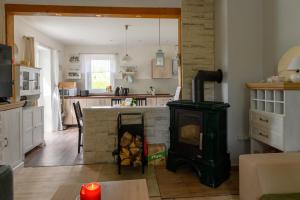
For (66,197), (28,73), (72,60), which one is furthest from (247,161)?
(72,60)

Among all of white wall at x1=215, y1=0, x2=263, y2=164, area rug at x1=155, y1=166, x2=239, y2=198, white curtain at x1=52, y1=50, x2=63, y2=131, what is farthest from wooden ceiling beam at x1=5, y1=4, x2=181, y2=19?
white curtain at x1=52, y1=50, x2=63, y2=131

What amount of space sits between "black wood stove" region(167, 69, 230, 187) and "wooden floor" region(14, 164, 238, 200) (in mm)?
342

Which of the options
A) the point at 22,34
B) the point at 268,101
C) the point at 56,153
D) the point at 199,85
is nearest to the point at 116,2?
the point at 199,85

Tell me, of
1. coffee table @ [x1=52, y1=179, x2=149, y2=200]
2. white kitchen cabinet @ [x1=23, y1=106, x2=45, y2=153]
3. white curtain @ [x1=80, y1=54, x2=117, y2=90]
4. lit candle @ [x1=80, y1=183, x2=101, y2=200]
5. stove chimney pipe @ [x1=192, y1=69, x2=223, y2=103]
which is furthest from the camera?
white curtain @ [x1=80, y1=54, x2=117, y2=90]

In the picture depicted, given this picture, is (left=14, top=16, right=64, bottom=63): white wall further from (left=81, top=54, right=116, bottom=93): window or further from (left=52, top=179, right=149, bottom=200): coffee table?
(left=52, top=179, right=149, bottom=200): coffee table

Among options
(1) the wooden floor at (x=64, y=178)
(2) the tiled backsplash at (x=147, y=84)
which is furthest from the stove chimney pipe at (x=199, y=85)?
(2) the tiled backsplash at (x=147, y=84)

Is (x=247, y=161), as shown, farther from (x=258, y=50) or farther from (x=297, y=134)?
(x=258, y=50)

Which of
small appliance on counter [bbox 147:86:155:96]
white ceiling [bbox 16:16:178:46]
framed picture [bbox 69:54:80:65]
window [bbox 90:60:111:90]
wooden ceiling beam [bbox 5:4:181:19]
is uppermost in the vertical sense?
white ceiling [bbox 16:16:178:46]

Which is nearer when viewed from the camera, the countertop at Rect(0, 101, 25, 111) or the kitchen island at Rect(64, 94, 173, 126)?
the countertop at Rect(0, 101, 25, 111)

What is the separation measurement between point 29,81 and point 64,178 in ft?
7.22

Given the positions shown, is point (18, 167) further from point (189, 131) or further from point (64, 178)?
point (189, 131)

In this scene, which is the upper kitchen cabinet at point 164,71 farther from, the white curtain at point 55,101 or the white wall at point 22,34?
the white wall at point 22,34

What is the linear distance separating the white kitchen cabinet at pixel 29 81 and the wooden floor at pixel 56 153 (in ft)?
3.61

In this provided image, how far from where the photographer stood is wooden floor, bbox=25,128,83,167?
149 inches
